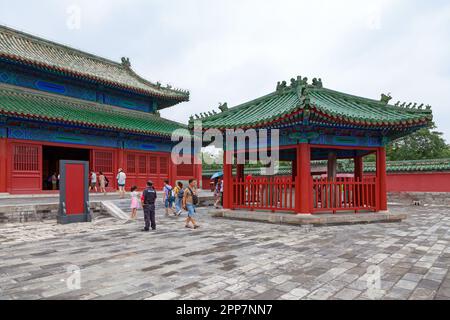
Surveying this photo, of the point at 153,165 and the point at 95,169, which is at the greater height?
the point at 153,165

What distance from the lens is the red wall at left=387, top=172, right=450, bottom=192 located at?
62.5 ft

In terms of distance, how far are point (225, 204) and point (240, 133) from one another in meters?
2.80

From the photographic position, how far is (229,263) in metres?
5.68

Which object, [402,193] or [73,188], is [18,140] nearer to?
[73,188]

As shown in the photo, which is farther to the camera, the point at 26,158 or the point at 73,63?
the point at 73,63

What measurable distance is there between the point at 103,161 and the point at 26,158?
4197mm

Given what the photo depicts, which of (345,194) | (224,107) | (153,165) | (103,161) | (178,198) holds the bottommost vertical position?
(178,198)

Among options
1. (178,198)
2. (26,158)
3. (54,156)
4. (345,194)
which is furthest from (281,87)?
(54,156)

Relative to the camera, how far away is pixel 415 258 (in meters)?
6.09

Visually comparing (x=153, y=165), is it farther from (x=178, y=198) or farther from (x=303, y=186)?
(x=303, y=186)

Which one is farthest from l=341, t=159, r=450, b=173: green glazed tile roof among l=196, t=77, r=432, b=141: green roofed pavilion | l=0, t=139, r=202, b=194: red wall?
l=0, t=139, r=202, b=194: red wall
